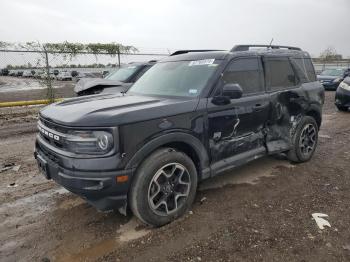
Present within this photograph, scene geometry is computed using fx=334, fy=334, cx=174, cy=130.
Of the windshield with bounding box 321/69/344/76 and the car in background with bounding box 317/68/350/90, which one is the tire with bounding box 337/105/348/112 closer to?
the car in background with bounding box 317/68/350/90

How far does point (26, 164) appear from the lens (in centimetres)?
581

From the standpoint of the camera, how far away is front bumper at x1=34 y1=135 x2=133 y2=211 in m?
3.19

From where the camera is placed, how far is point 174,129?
3607 millimetres

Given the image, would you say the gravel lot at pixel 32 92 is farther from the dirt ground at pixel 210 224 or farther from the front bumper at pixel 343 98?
the front bumper at pixel 343 98

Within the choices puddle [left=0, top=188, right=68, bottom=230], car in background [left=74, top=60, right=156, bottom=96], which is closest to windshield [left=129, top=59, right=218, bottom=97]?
puddle [left=0, top=188, right=68, bottom=230]

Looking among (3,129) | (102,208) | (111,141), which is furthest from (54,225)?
(3,129)

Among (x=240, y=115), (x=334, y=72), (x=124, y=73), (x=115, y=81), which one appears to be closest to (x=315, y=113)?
(x=240, y=115)

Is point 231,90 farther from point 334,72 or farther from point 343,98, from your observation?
point 334,72

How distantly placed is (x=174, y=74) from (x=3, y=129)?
20.2 ft

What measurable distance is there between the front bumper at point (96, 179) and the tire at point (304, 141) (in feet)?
10.7

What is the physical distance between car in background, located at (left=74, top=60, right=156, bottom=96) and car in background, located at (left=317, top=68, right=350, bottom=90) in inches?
542

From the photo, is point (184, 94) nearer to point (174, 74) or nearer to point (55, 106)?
point (174, 74)

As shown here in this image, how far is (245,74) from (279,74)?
2.75 feet

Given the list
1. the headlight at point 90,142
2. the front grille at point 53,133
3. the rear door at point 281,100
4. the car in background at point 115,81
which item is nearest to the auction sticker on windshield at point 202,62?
the rear door at point 281,100
